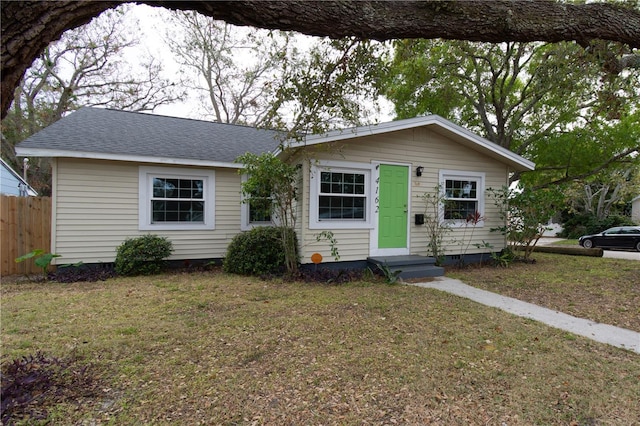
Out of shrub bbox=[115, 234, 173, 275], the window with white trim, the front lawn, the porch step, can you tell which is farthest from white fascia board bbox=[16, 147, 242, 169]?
the front lawn

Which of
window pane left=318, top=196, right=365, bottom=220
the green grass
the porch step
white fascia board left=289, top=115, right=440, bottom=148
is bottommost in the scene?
the green grass

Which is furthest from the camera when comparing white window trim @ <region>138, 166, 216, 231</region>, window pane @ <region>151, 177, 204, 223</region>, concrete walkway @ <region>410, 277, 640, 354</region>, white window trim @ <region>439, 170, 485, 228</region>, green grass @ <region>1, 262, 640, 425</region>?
white window trim @ <region>439, 170, 485, 228</region>

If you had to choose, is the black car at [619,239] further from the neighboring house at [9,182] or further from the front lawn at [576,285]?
the neighboring house at [9,182]

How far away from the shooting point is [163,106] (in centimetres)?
1795

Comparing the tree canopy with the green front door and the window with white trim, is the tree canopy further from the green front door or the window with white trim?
the green front door

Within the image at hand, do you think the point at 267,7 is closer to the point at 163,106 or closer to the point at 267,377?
the point at 267,377

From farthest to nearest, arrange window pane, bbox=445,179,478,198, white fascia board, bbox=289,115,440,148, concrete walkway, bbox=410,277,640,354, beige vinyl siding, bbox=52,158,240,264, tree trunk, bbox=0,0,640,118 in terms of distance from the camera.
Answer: window pane, bbox=445,179,478,198
beige vinyl siding, bbox=52,158,240,264
white fascia board, bbox=289,115,440,148
concrete walkway, bbox=410,277,640,354
tree trunk, bbox=0,0,640,118

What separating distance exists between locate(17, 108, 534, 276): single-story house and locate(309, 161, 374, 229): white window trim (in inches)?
0.9

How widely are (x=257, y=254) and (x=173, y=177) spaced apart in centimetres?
285

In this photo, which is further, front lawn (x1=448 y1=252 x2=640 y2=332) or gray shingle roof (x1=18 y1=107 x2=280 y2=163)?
gray shingle roof (x1=18 y1=107 x2=280 y2=163)

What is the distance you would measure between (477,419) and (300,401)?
123cm

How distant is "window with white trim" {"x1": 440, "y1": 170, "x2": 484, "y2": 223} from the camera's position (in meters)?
8.09

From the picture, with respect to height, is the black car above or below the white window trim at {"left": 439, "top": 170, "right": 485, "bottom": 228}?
below

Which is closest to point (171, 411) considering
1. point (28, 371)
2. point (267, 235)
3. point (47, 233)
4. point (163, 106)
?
point (28, 371)
